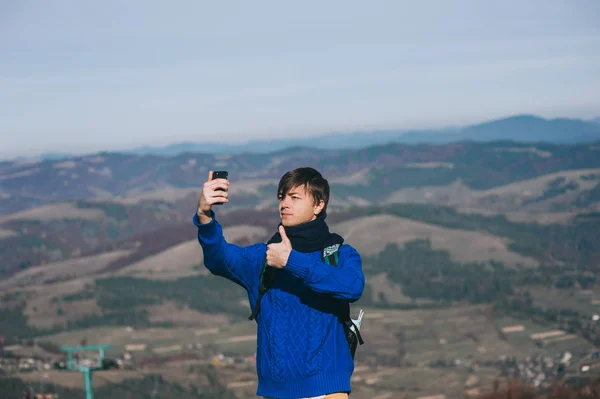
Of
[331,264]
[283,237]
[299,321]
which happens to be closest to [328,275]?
[331,264]

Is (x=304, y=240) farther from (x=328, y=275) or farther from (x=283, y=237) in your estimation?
(x=328, y=275)

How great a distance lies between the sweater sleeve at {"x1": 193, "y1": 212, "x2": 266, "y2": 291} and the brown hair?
0.63 m

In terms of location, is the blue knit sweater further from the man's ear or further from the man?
the man's ear

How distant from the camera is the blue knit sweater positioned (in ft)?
29.0

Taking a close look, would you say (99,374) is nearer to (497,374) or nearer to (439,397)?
(439,397)

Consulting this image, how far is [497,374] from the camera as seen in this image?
120 metres

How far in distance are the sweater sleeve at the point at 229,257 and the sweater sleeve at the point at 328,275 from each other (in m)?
0.68

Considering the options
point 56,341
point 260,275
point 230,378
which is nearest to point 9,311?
point 56,341

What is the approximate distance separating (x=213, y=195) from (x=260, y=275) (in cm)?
110

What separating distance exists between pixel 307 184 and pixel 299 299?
3.41ft

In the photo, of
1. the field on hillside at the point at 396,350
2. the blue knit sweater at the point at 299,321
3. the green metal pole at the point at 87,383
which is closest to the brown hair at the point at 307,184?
the blue knit sweater at the point at 299,321

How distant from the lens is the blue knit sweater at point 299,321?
29.0 feet

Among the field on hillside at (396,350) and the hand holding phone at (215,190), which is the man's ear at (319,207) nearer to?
the hand holding phone at (215,190)

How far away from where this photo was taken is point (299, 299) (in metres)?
9.10
